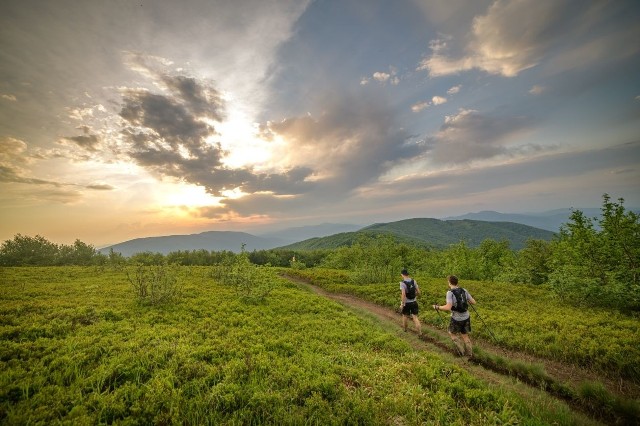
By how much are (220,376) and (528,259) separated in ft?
176

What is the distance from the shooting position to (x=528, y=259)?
45469mm

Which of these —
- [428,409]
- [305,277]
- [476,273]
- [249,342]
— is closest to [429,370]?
[428,409]

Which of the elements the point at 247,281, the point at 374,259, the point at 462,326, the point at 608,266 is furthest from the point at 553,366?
the point at 374,259

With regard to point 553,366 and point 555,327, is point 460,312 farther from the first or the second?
point 555,327

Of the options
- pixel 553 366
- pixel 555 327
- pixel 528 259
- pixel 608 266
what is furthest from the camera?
pixel 528 259

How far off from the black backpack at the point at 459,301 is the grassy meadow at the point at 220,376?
8.78 feet

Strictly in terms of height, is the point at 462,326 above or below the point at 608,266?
above

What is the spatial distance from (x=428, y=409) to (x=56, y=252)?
92.1m

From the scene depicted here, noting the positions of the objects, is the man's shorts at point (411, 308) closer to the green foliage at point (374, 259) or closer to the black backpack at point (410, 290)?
the black backpack at point (410, 290)

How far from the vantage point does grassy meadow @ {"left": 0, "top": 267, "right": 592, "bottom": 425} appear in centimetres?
730

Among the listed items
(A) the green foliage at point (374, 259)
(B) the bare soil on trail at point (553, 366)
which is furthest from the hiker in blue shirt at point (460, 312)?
(A) the green foliage at point (374, 259)

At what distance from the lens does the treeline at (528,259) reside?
2128cm

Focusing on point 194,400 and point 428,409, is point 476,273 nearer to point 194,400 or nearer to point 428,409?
point 428,409

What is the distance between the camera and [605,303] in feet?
66.2
